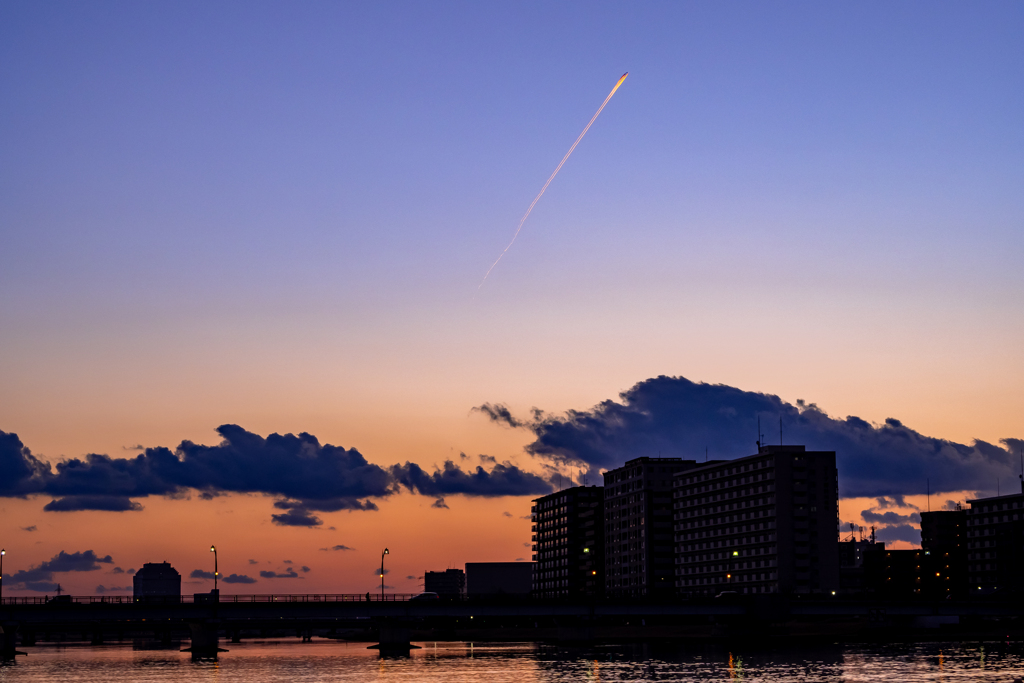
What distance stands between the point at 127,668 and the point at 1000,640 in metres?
139

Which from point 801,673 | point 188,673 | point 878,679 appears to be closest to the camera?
point 878,679

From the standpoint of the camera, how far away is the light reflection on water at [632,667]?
119m

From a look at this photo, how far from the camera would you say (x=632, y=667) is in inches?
5512

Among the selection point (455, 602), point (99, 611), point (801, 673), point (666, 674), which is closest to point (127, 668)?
point (99, 611)

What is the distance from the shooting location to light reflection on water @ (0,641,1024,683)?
392 feet

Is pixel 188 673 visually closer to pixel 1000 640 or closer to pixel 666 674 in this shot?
pixel 666 674

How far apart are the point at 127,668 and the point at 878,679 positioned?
11451cm

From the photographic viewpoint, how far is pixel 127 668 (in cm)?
17525

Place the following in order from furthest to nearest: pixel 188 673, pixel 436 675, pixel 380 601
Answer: pixel 380 601 < pixel 188 673 < pixel 436 675

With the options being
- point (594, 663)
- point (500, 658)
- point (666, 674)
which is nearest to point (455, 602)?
point (500, 658)

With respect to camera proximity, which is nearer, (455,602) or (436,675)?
(436,675)

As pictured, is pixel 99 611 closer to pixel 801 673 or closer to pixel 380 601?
pixel 380 601

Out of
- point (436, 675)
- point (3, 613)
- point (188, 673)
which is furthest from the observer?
point (3, 613)

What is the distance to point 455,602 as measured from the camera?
18638cm
